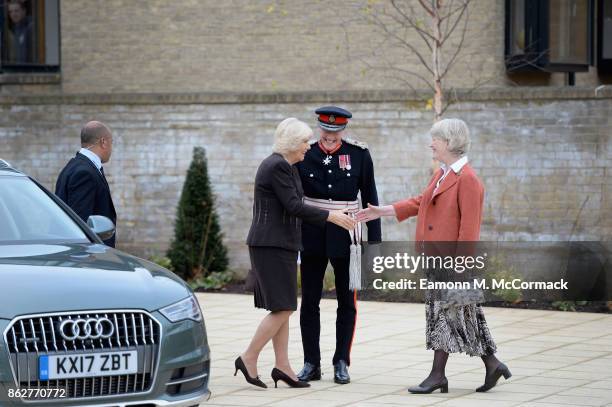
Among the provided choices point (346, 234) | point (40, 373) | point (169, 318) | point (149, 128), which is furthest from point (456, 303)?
point (149, 128)

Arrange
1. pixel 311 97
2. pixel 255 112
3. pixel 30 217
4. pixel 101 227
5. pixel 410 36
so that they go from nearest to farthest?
pixel 30 217 < pixel 101 227 < pixel 311 97 < pixel 255 112 < pixel 410 36

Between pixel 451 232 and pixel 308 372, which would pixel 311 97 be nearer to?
pixel 308 372

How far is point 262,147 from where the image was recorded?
16328mm

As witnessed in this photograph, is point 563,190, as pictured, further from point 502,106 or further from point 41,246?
point 41,246

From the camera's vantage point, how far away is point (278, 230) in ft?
27.0

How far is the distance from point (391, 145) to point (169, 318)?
32.0ft

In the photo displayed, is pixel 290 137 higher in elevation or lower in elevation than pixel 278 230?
higher

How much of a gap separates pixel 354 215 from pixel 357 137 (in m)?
7.44

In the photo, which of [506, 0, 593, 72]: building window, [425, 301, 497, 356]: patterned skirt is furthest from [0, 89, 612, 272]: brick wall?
[425, 301, 497, 356]: patterned skirt

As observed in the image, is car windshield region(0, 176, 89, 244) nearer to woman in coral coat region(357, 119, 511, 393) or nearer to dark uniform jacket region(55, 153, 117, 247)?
dark uniform jacket region(55, 153, 117, 247)

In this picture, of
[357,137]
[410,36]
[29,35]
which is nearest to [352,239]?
[357,137]

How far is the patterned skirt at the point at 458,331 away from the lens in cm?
814

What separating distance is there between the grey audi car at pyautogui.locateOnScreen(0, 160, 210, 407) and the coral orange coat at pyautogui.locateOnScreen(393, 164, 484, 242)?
6.74ft

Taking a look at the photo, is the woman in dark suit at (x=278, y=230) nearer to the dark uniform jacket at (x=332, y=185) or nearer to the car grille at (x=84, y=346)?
the dark uniform jacket at (x=332, y=185)
